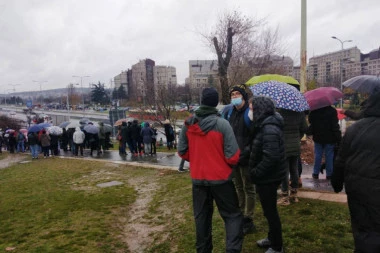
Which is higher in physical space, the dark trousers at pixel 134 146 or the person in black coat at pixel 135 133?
the person in black coat at pixel 135 133

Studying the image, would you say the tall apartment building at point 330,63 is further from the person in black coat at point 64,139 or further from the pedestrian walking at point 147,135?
the pedestrian walking at point 147,135

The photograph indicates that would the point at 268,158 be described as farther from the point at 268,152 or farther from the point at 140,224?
the point at 140,224

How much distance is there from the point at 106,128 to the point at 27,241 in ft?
43.9

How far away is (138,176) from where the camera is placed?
10344 millimetres

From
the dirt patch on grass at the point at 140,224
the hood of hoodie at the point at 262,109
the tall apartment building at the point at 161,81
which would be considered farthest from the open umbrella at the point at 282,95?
the tall apartment building at the point at 161,81

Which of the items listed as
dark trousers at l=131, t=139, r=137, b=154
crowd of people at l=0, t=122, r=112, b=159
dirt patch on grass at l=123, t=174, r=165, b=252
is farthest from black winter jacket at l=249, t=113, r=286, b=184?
crowd of people at l=0, t=122, r=112, b=159

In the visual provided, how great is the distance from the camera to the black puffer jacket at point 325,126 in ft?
21.7

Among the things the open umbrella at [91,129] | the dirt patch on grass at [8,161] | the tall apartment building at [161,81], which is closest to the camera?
the dirt patch on grass at [8,161]

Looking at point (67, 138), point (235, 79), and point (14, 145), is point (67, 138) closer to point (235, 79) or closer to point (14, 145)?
point (14, 145)

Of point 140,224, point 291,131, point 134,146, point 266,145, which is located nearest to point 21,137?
point 134,146

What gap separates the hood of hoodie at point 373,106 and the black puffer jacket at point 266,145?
1.05 metres

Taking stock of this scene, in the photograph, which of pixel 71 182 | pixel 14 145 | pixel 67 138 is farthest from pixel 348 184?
pixel 14 145

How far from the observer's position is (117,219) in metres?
6.45

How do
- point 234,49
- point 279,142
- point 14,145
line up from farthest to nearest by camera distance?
point 14,145, point 234,49, point 279,142
